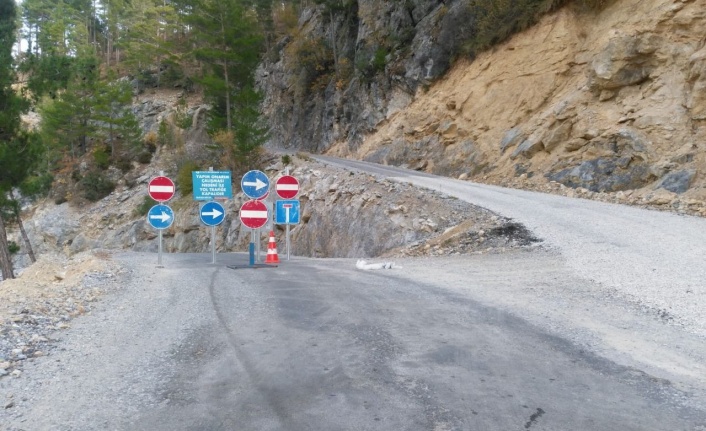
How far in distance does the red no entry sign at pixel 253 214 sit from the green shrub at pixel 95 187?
36.7 m

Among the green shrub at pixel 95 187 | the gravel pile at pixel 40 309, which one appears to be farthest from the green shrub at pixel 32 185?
the green shrub at pixel 95 187

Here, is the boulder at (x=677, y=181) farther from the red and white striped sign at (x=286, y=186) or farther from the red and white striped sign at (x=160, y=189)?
the red and white striped sign at (x=160, y=189)

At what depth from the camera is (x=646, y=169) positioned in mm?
18766

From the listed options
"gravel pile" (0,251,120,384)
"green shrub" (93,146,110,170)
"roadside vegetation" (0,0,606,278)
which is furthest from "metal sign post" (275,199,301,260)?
"green shrub" (93,146,110,170)

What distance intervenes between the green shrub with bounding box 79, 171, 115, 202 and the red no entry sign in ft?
120

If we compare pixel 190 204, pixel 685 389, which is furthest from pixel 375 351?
pixel 190 204

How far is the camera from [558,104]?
77.6ft

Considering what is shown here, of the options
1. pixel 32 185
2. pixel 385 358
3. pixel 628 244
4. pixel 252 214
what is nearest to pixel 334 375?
pixel 385 358

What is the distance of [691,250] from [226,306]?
870 centimetres

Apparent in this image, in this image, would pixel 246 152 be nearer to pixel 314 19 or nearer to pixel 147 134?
pixel 147 134

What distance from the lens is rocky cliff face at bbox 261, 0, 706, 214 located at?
19000 mm

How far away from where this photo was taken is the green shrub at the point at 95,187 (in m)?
44.8

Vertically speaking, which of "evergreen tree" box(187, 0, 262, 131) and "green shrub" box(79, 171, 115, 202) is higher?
"evergreen tree" box(187, 0, 262, 131)

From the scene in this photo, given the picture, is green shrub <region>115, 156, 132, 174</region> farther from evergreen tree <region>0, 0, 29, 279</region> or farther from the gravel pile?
the gravel pile
